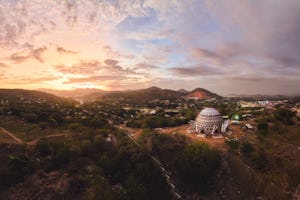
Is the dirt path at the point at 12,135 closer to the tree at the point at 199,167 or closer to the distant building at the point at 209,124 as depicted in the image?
the tree at the point at 199,167

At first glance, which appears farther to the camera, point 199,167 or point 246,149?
point 246,149

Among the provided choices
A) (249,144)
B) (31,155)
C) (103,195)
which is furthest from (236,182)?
(31,155)

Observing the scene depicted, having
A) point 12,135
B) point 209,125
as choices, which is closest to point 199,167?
point 209,125

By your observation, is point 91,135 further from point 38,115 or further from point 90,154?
point 38,115

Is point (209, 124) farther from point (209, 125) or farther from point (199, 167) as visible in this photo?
point (199, 167)

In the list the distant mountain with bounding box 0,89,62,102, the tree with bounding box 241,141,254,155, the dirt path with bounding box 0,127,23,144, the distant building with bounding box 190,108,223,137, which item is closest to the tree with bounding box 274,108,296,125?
the distant building with bounding box 190,108,223,137

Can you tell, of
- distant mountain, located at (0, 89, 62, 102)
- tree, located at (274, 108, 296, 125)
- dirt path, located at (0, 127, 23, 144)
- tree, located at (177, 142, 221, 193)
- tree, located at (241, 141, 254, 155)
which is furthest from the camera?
distant mountain, located at (0, 89, 62, 102)

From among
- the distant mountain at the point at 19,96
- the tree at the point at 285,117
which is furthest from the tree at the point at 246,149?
the distant mountain at the point at 19,96

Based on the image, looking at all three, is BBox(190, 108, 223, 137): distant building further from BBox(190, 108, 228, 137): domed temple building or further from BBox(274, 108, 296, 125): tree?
BBox(274, 108, 296, 125): tree

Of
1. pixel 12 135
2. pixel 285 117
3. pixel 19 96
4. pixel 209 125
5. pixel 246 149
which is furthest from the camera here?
pixel 19 96

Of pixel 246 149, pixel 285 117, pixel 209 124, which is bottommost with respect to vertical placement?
pixel 246 149

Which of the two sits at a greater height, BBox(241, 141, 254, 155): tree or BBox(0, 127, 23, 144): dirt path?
BBox(0, 127, 23, 144): dirt path
